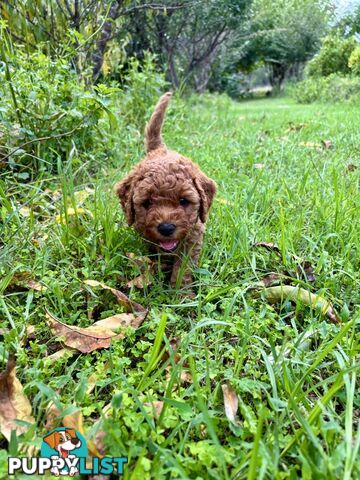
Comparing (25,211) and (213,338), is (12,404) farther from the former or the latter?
(25,211)

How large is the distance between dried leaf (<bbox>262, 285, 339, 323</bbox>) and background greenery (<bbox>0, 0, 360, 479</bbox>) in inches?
1.5

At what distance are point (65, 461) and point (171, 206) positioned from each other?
1.36 metres

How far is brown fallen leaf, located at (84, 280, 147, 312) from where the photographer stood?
1850 mm

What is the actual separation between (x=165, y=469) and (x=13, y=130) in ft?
8.77

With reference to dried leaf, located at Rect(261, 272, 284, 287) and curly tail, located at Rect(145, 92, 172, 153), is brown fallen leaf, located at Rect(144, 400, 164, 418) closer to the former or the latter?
dried leaf, located at Rect(261, 272, 284, 287)

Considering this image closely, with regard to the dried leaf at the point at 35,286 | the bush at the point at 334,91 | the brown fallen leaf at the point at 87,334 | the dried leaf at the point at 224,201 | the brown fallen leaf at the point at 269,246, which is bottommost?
the brown fallen leaf at the point at 87,334

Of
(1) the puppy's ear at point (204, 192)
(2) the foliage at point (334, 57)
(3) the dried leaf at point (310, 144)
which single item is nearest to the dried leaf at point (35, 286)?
(1) the puppy's ear at point (204, 192)

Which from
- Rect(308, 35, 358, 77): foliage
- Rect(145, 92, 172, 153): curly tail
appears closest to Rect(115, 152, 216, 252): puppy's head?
Rect(145, 92, 172, 153): curly tail

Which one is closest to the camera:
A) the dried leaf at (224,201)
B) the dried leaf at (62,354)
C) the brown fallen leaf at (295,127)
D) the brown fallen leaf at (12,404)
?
the brown fallen leaf at (12,404)

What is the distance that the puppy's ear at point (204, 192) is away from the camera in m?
2.26

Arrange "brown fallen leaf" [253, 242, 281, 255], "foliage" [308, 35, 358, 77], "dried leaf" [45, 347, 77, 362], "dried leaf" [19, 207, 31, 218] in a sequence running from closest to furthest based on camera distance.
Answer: "dried leaf" [45, 347, 77, 362], "brown fallen leaf" [253, 242, 281, 255], "dried leaf" [19, 207, 31, 218], "foliage" [308, 35, 358, 77]

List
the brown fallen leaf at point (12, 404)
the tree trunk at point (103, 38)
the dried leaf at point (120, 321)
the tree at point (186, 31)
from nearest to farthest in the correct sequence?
the brown fallen leaf at point (12, 404), the dried leaf at point (120, 321), the tree trunk at point (103, 38), the tree at point (186, 31)

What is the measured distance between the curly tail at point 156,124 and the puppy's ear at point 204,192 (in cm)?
94

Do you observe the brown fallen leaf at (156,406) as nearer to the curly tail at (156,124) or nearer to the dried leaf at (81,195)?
the dried leaf at (81,195)
